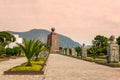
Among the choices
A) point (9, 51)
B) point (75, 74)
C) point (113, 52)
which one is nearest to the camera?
point (75, 74)

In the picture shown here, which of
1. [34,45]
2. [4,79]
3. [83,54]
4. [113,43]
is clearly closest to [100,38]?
[83,54]

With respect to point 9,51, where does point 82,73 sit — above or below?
below

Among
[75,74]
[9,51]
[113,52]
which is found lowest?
[75,74]

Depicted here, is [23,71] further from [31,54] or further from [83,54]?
[83,54]

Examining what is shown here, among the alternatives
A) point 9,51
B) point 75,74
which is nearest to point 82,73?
point 75,74

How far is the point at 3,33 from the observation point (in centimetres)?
11150

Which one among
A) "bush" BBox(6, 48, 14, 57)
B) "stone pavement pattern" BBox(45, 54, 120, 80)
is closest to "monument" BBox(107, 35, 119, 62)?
"stone pavement pattern" BBox(45, 54, 120, 80)

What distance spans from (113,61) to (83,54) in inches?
657

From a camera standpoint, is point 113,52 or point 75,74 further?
point 113,52

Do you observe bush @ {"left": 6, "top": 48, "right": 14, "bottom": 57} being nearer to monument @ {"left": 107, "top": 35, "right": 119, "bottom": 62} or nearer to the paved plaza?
monument @ {"left": 107, "top": 35, "right": 119, "bottom": 62}

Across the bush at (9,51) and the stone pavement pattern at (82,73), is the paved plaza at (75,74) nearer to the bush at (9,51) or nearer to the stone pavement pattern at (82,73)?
the stone pavement pattern at (82,73)

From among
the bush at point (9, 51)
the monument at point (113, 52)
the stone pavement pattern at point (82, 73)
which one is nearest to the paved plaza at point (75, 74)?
the stone pavement pattern at point (82, 73)

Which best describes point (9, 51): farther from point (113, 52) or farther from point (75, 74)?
point (75, 74)

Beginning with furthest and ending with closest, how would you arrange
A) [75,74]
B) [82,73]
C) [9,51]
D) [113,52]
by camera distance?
[9,51], [113,52], [82,73], [75,74]
